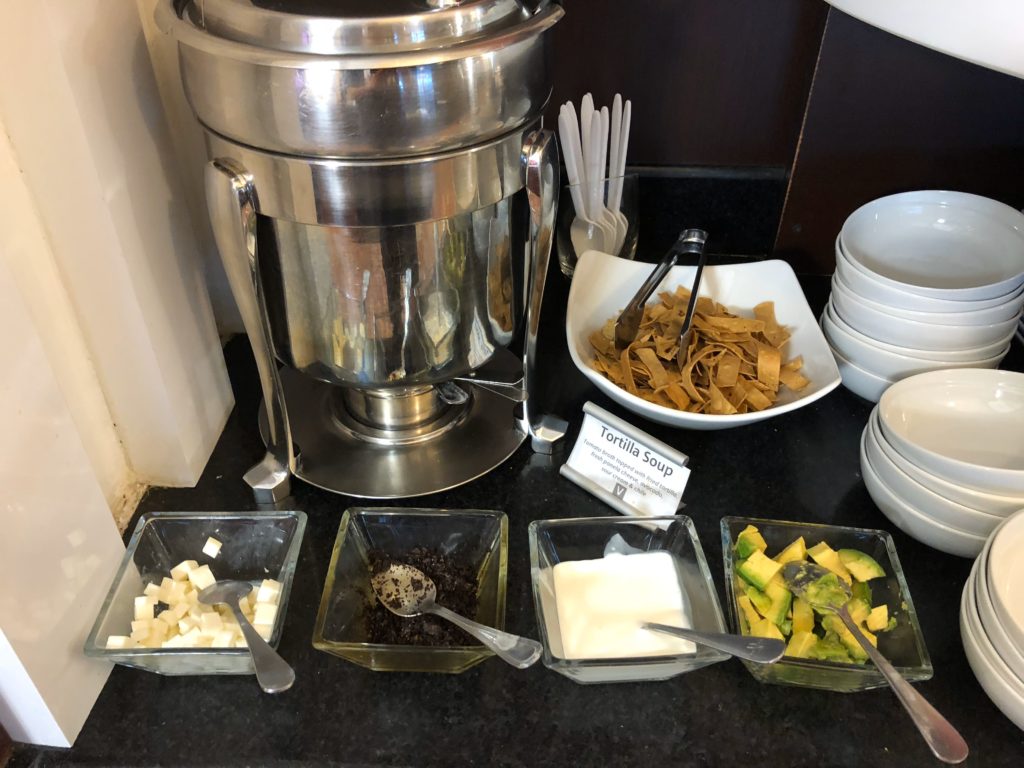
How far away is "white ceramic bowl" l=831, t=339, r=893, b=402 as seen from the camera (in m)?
0.77

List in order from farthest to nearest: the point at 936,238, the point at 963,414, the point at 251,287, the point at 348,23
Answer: the point at 936,238 < the point at 963,414 < the point at 251,287 < the point at 348,23

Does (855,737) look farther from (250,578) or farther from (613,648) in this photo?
(250,578)

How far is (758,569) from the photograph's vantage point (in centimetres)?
58

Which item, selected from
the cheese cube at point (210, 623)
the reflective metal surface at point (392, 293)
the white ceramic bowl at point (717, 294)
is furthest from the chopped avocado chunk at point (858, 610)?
the cheese cube at point (210, 623)

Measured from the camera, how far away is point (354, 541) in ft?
2.01

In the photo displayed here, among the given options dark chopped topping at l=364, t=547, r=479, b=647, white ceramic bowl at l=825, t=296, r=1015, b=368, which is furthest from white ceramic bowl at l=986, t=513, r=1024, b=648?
dark chopped topping at l=364, t=547, r=479, b=647

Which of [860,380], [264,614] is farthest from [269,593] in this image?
[860,380]

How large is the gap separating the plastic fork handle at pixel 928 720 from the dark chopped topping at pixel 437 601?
0.85ft

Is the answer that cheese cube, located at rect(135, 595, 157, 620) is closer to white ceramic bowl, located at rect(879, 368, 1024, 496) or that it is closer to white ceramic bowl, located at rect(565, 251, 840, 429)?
white ceramic bowl, located at rect(565, 251, 840, 429)

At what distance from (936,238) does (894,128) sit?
0.45ft

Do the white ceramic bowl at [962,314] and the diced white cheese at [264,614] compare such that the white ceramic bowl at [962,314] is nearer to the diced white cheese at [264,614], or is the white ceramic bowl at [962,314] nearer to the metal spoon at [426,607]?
the metal spoon at [426,607]

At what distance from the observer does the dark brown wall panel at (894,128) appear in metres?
Answer: 0.83

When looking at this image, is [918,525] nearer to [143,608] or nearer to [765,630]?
[765,630]

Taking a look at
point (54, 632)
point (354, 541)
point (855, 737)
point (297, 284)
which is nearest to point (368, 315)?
point (297, 284)
